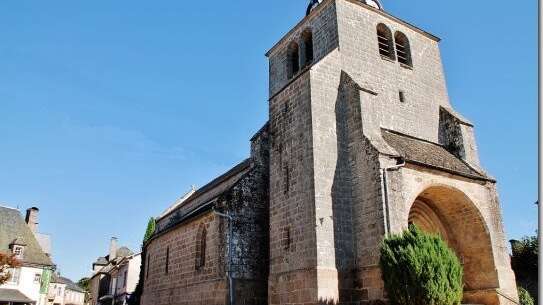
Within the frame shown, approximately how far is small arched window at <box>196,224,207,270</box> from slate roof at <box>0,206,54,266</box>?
22792 millimetres

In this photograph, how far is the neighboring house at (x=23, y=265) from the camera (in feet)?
103

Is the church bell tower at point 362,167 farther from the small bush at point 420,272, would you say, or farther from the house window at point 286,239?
the small bush at point 420,272

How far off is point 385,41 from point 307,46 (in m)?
3.40

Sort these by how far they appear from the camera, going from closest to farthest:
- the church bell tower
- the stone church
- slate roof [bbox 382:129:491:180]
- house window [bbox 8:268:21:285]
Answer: the church bell tower
the stone church
slate roof [bbox 382:129:491:180]
house window [bbox 8:268:21:285]

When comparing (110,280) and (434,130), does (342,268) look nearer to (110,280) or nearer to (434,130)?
(434,130)

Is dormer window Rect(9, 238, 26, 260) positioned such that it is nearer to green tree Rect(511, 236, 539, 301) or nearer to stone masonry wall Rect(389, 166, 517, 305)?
stone masonry wall Rect(389, 166, 517, 305)

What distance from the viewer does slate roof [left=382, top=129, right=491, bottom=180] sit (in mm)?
13938

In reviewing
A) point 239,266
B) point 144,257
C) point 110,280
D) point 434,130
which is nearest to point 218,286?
point 239,266

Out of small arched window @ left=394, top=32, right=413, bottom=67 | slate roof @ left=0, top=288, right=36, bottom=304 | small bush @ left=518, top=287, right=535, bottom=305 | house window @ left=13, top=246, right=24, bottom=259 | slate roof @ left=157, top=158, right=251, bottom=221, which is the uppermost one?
small arched window @ left=394, top=32, right=413, bottom=67

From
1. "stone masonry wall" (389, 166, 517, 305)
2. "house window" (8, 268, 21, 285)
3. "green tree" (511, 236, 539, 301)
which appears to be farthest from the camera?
"house window" (8, 268, 21, 285)

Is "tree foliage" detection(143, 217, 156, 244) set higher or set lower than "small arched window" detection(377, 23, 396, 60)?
lower

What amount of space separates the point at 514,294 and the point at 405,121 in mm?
6944

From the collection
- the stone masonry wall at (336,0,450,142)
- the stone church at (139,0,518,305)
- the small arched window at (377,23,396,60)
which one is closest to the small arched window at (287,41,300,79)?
the stone church at (139,0,518,305)

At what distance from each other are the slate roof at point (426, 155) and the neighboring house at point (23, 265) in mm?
29551
